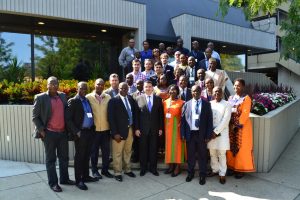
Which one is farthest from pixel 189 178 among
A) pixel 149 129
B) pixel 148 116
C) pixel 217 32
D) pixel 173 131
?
pixel 217 32

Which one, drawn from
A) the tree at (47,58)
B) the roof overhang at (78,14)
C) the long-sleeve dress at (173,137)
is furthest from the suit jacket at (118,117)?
the tree at (47,58)

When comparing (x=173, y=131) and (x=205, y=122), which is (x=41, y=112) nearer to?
(x=173, y=131)

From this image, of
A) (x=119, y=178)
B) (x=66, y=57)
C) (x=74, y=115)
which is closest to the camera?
(x=74, y=115)

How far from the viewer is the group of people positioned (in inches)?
213

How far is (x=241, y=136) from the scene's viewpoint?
6039 millimetres

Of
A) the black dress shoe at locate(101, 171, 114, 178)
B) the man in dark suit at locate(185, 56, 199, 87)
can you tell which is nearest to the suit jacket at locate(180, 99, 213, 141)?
the man in dark suit at locate(185, 56, 199, 87)

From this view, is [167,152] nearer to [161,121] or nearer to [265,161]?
[161,121]

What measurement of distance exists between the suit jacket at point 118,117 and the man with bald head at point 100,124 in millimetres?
122

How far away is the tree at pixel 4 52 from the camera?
10.7 m

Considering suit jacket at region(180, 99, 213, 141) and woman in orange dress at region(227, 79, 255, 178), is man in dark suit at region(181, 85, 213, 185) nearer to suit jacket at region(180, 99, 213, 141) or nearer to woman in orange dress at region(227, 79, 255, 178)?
suit jacket at region(180, 99, 213, 141)

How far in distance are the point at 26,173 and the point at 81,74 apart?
5.65 meters

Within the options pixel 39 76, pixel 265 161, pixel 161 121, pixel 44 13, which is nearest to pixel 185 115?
pixel 161 121

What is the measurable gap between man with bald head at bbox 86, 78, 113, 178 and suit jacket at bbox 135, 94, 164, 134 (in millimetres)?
633

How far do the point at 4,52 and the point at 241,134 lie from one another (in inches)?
338
